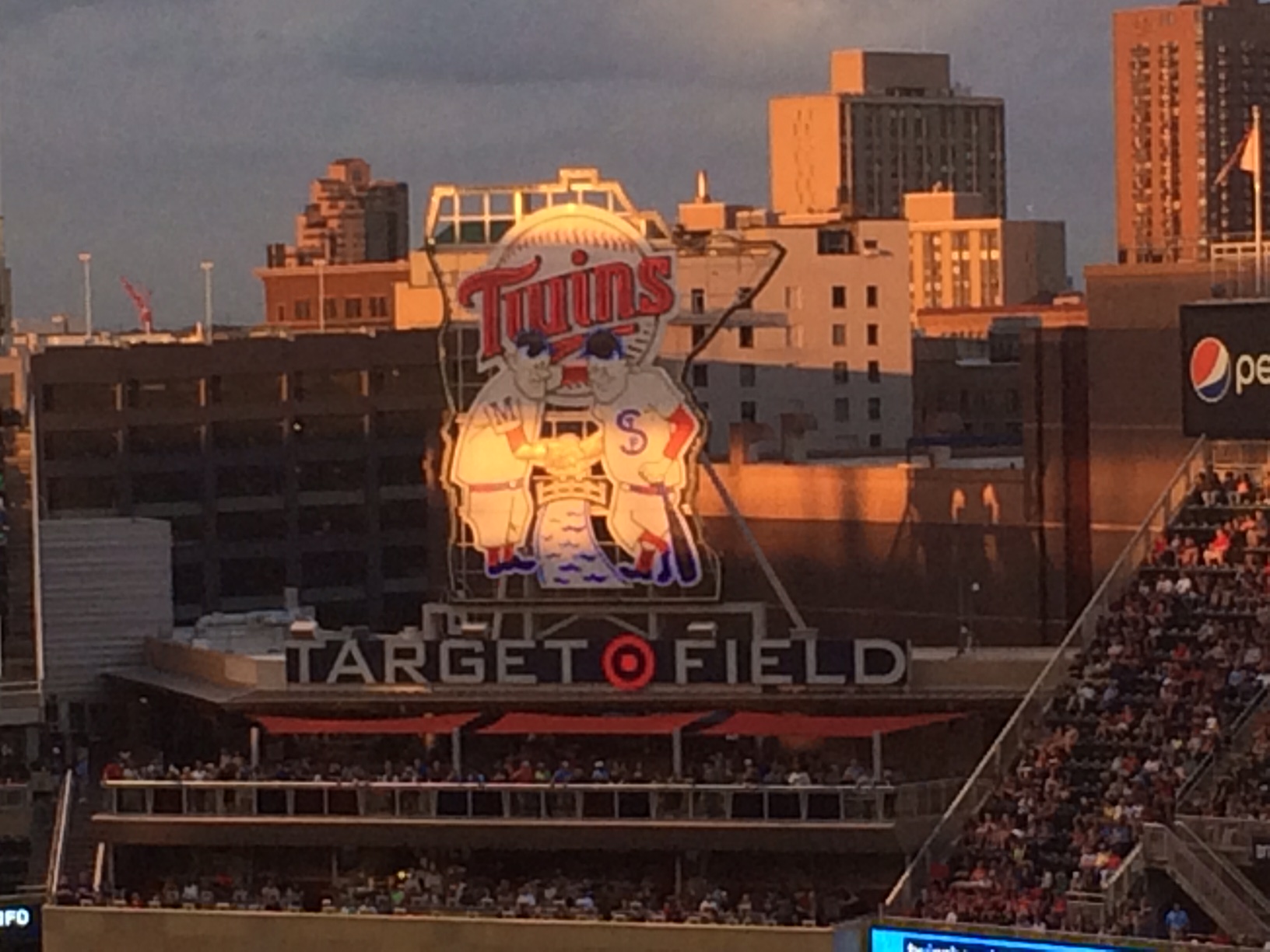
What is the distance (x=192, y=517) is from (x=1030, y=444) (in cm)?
4361

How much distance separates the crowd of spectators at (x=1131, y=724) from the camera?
50.4 meters

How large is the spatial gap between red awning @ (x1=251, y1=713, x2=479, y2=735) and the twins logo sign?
8.47ft

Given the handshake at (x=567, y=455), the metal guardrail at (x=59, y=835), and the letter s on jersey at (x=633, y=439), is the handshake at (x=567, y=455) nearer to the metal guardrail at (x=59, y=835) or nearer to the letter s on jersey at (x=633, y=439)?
the letter s on jersey at (x=633, y=439)

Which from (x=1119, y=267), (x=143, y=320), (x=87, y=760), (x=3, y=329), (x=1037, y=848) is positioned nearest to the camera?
(x=1037, y=848)

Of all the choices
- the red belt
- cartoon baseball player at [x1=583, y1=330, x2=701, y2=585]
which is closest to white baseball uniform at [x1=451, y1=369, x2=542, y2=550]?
the red belt

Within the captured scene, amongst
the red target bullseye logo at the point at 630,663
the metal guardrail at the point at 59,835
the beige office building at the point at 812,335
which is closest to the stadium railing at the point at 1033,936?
the red target bullseye logo at the point at 630,663

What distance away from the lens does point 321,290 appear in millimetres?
141875

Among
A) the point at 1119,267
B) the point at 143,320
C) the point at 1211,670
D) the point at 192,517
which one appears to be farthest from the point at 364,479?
the point at 1211,670

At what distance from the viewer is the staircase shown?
1898 inches

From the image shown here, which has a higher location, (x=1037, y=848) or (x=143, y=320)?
(x=143, y=320)

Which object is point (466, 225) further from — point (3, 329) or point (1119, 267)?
point (3, 329)

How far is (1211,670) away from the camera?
174ft

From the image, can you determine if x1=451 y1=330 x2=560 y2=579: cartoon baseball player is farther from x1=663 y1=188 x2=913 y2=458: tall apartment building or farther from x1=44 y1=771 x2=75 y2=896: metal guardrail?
x1=663 y1=188 x2=913 y2=458: tall apartment building

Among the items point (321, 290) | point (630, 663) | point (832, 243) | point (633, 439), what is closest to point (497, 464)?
point (633, 439)
